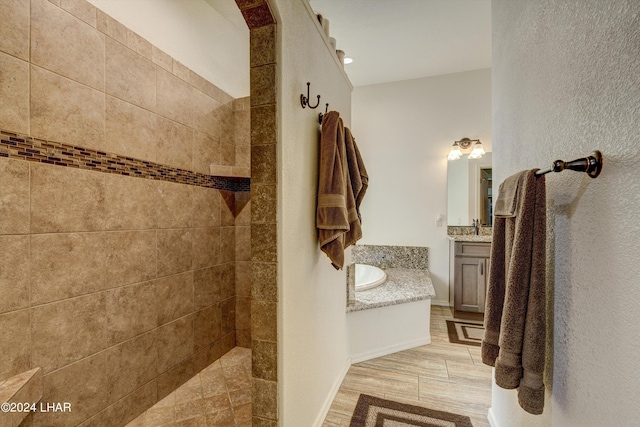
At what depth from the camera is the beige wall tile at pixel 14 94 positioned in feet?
3.79

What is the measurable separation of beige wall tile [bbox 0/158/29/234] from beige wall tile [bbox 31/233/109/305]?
8 cm

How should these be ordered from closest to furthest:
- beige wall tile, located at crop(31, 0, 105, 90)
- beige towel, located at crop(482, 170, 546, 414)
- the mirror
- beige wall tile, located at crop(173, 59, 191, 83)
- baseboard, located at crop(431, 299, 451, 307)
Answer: beige towel, located at crop(482, 170, 546, 414) → beige wall tile, located at crop(31, 0, 105, 90) → beige wall tile, located at crop(173, 59, 191, 83) → the mirror → baseboard, located at crop(431, 299, 451, 307)

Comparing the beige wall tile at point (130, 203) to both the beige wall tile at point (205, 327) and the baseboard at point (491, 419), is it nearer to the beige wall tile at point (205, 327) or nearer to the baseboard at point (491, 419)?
the beige wall tile at point (205, 327)

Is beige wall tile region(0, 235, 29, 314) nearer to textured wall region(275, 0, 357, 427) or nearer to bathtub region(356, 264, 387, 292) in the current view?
textured wall region(275, 0, 357, 427)

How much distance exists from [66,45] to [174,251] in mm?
1228

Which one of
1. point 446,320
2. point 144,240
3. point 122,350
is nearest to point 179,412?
point 122,350

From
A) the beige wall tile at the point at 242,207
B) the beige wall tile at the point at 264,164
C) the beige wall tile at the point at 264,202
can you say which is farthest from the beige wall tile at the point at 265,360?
the beige wall tile at the point at 242,207

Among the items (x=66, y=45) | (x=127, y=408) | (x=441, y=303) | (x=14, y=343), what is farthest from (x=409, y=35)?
(x=127, y=408)

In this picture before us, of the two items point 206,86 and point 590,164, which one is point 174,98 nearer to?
point 206,86

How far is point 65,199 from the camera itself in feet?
4.45

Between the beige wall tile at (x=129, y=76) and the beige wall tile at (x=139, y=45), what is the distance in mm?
26

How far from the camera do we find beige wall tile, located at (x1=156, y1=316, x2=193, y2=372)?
183cm

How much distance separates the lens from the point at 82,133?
1422mm

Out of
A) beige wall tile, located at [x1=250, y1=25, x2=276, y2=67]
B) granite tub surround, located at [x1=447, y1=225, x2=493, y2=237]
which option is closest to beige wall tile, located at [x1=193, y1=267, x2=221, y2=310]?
beige wall tile, located at [x1=250, y1=25, x2=276, y2=67]
